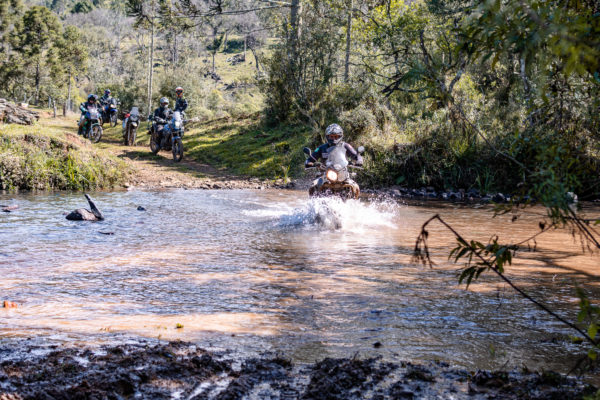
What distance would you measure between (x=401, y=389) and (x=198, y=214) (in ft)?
28.5

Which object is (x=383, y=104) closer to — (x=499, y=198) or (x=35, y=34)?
(x=499, y=198)

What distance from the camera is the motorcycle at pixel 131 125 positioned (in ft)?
76.4

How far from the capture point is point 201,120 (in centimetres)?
2941

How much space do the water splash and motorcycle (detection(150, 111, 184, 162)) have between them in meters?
10.00

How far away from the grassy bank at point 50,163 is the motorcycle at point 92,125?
6.92 meters

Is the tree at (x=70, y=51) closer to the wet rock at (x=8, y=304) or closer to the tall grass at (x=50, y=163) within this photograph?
the tall grass at (x=50, y=163)

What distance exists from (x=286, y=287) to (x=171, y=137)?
15541mm

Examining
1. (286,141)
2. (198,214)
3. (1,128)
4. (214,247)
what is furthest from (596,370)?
(286,141)

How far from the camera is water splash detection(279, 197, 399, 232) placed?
34.0ft

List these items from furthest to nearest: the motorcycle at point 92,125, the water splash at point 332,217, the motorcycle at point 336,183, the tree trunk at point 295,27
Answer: the motorcycle at point 92,125
the tree trunk at point 295,27
the motorcycle at point 336,183
the water splash at point 332,217

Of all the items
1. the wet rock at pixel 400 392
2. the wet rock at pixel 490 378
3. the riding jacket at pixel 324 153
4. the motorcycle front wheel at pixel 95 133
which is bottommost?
the wet rock at pixel 400 392

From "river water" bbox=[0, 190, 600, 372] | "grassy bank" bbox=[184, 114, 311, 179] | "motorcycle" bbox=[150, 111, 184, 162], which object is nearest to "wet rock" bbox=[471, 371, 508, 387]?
"river water" bbox=[0, 190, 600, 372]

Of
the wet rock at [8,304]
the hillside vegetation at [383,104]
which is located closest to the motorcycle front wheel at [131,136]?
the hillside vegetation at [383,104]

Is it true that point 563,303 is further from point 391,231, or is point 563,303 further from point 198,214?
point 198,214
